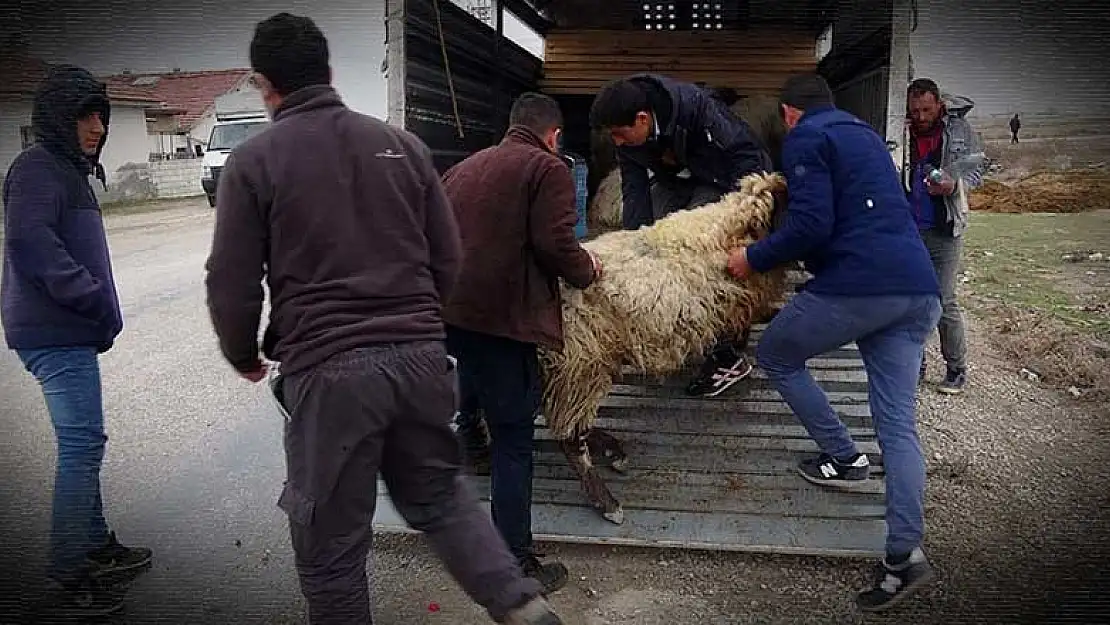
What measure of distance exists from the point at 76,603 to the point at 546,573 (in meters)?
1.68

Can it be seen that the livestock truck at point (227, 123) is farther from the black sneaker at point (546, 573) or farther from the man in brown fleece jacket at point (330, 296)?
the black sneaker at point (546, 573)

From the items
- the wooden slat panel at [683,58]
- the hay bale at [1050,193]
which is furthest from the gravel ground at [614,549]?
the wooden slat panel at [683,58]

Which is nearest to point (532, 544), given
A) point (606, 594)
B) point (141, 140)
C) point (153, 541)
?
point (606, 594)

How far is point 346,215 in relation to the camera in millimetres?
1981

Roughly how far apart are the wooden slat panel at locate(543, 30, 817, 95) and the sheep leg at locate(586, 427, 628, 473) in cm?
387

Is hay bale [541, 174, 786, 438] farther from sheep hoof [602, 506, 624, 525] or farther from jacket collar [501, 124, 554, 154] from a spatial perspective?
jacket collar [501, 124, 554, 154]

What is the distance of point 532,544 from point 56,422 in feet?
5.83

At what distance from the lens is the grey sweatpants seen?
189 inches

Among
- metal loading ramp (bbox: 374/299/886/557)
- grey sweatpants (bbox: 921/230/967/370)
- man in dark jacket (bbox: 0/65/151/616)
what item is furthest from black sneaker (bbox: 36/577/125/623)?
grey sweatpants (bbox: 921/230/967/370)

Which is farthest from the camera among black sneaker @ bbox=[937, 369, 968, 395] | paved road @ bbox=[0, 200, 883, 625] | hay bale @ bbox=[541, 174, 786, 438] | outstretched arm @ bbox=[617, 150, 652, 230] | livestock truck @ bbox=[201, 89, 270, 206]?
black sneaker @ bbox=[937, 369, 968, 395]

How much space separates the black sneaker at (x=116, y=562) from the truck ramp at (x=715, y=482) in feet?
3.02

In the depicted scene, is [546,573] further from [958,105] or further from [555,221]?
[958,105]

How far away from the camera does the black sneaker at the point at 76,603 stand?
9.43 feet

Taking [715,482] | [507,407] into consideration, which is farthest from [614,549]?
[507,407]
